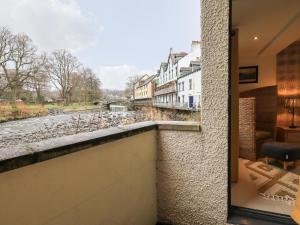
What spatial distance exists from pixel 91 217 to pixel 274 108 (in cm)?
429

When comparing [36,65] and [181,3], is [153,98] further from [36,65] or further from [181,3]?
[36,65]

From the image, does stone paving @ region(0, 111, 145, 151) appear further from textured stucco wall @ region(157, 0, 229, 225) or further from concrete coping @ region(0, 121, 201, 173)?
textured stucco wall @ region(157, 0, 229, 225)

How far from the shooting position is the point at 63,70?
4.05 ft

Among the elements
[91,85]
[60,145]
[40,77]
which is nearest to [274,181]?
[91,85]

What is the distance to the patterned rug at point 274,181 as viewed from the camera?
2191mm

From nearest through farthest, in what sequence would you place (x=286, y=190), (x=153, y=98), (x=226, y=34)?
(x=226, y=34) → (x=153, y=98) → (x=286, y=190)

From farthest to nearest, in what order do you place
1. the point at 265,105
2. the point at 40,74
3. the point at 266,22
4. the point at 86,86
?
the point at 265,105 < the point at 266,22 < the point at 86,86 < the point at 40,74

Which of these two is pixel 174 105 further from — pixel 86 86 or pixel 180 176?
pixel 86 86

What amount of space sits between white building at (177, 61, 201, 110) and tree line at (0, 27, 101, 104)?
0.83m

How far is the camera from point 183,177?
1.75 metres

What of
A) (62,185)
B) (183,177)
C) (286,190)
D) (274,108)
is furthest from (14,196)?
(274,108)

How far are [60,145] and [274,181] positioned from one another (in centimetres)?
276

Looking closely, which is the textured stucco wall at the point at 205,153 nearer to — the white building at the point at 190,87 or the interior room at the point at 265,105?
the white building at the point at 190,87

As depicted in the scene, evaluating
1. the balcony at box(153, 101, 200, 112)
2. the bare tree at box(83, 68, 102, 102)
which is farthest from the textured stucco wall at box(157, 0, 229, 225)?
the bare tree at box(83, 68, 102, 102)
